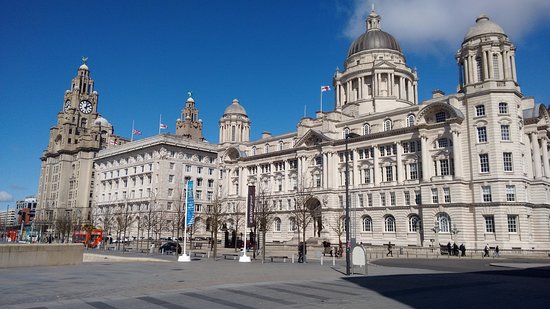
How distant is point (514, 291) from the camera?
17469 mm

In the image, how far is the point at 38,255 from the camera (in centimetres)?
2998

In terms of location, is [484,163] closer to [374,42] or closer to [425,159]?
[425,159]

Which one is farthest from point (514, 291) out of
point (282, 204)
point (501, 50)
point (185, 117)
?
point (185, 117)

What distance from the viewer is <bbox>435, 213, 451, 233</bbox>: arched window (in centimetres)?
6144

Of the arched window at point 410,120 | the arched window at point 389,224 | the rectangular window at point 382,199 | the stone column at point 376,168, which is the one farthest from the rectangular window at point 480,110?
the arched window at point 389,224

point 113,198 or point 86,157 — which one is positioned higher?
point 86,157

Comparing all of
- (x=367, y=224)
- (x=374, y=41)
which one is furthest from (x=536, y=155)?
(x=374, y=41)

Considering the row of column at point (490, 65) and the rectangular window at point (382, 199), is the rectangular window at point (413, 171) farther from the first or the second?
the row of column at point (490, 65)

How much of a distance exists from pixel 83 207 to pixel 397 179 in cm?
9326

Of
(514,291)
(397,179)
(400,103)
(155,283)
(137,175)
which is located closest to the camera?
(514,291)

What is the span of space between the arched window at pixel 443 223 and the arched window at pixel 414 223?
134 inches

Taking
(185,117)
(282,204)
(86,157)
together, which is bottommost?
(282,204)

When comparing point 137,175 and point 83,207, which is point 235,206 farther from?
point 83,207

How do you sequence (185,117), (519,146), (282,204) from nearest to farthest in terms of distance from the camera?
(519,146) → (282,204) → (185,117)
